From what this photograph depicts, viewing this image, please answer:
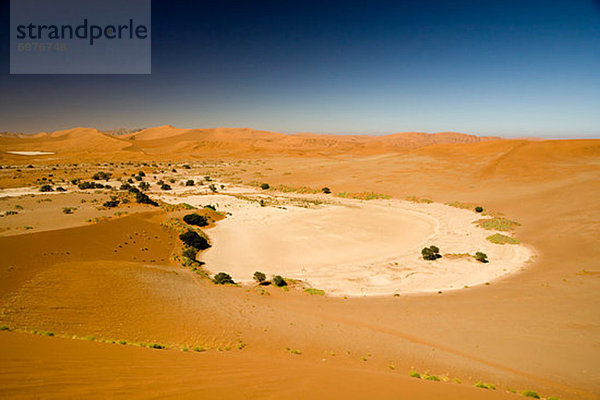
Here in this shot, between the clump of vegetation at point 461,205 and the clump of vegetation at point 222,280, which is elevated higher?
the clump of vegetation at point 461,205

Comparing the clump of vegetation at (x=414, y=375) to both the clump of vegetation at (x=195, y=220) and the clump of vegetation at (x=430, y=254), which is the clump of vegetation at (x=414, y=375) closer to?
the clump of vegetation at (x=430, y=254)

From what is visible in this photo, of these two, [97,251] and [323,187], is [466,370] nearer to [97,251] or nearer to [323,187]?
[97,251]

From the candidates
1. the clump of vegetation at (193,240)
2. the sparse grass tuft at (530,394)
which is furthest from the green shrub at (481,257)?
the clump of vegetation at (193,240)

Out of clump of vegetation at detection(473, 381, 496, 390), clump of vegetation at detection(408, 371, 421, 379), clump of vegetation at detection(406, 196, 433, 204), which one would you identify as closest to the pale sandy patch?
clump of vegetation at detection(406, 196, 433, 204)

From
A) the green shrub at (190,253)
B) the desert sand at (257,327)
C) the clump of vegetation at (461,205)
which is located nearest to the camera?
the desert sand at (257,327)

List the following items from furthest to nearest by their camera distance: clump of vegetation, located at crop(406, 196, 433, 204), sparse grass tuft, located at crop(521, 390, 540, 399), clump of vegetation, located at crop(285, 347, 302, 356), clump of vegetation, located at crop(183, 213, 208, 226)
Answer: clump of vegetation, located at crop(406, 196, 433, 204) < clump of vegetation, located at crop(183, 213, 208, 226) < clump of vegetation, located at crop(285, 347, 302, 356) < sparse grass tuft, located at crop(521, 390, 540, 399)

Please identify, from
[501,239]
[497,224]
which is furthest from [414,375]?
[497,224]

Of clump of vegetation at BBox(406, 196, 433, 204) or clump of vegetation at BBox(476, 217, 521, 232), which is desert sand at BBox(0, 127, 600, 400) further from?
clump of vegetation at BBox(406, 196, 433, 204)
